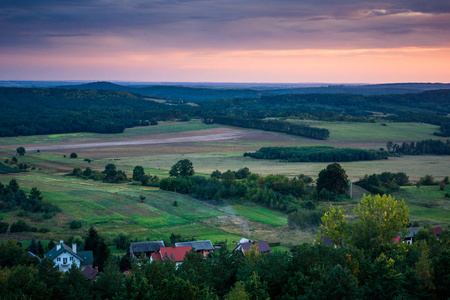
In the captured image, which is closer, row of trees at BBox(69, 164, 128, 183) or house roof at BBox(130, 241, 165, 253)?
house roof at BBox(130, 241, 165, 253)

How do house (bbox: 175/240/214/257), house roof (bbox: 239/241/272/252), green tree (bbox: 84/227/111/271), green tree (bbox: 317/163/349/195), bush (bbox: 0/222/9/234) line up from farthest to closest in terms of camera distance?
green tree (bbox: 317/163/349/195), bush (bbox: 0/222/9/234), house (bbox: 175/240/214/257), house roof (bbox: 239/241/272/252), green tree (bbox: 84/227/111/271)

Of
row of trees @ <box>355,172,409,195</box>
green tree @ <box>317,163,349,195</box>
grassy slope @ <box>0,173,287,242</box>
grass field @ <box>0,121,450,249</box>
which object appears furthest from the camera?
row of trees @ <box>355,172,409,195</box>

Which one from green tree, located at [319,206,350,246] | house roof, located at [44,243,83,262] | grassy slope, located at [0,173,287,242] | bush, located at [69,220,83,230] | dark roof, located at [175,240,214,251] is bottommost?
grassy slope, located at [0,173,287,242]

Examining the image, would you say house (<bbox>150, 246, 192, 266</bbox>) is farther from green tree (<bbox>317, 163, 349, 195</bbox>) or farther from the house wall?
green tree (<bbox>317, 163, 349, 195</bbox>)

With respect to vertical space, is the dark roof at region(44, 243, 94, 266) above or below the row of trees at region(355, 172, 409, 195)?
above

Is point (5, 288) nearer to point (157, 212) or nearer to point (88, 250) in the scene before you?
point (88, 250)

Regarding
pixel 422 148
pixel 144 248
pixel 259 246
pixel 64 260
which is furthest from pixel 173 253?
pixel 422 148

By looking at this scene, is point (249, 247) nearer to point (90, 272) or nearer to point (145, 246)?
point (145, 246)

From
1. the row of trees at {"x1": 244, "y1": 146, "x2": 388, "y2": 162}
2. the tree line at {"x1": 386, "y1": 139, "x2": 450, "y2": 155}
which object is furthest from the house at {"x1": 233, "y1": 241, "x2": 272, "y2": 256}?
the tree line at {"x1": 386, "y1": 139, "x2": 450, "y2": 155}
